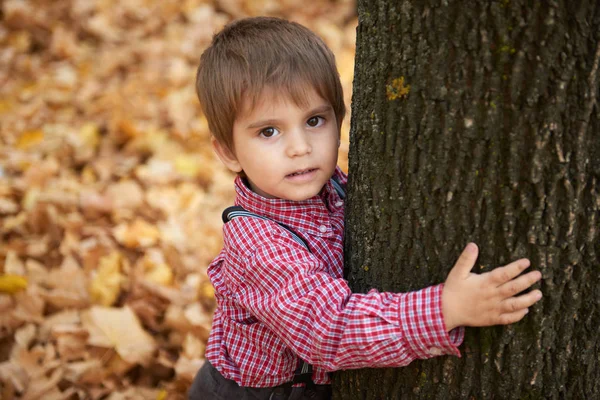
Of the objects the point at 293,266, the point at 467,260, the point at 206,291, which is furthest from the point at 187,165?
the point at 467,260

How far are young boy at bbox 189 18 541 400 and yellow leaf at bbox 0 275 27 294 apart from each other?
144cm

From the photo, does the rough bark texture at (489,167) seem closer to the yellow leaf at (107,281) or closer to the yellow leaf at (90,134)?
the yellow leaf at (107,281)

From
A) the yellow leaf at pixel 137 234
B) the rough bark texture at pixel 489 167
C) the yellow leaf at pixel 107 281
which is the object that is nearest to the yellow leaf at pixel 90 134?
the yellow leaf at pixel 137 234

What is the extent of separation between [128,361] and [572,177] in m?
2.00

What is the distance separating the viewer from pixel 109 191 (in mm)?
3908

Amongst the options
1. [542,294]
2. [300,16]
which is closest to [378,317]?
[542,294]

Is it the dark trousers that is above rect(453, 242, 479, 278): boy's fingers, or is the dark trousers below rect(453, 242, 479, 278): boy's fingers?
below

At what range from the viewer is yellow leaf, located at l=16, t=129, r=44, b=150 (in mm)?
4391

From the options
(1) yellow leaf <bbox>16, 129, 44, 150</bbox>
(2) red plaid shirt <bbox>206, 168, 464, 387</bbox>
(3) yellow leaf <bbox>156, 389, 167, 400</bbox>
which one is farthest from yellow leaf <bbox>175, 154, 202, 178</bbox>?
(2) red plaid shirt <bbox>206, 168, 464, 387</bbox>

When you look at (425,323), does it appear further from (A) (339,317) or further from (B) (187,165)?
(B) (187,165)

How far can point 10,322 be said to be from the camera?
9.57 ft

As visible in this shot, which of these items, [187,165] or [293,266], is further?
[187,165]

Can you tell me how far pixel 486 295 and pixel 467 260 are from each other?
0.29 feet

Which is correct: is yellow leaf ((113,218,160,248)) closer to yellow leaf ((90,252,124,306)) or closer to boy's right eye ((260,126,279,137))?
yellow leaf ((90,252,124,306))
